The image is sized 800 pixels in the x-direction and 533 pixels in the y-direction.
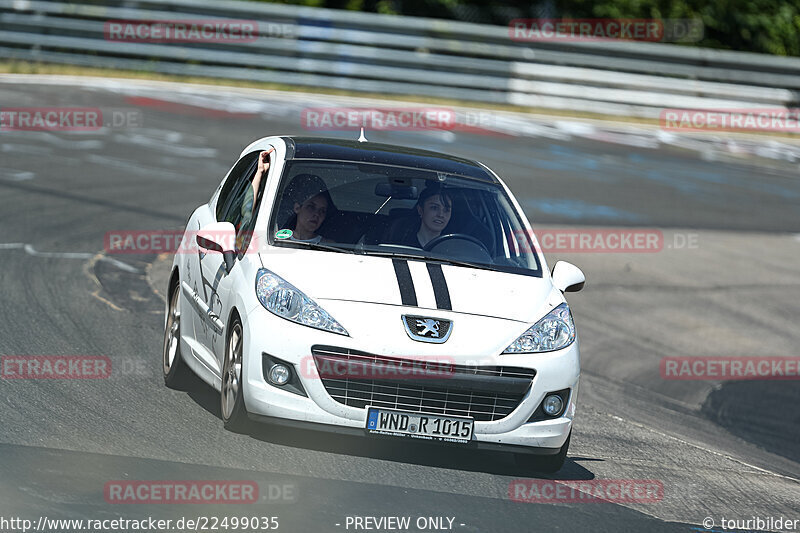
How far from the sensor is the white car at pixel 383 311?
671 centimetres

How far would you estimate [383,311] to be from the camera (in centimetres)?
678

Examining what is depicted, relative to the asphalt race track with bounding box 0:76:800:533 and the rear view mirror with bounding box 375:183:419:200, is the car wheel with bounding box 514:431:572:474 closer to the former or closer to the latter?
the asphalt race track with bounding box 0:76:800:533

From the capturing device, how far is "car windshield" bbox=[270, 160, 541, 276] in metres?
7.57

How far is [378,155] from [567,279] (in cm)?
147

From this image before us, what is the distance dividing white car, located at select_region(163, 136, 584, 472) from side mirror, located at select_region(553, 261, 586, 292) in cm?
1

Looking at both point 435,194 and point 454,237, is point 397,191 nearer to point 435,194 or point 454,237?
point 435,194

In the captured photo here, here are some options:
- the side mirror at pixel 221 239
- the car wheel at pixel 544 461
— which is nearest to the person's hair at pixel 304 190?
the side mirror at pixel 221 239

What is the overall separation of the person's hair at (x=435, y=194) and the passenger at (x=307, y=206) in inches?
22.7

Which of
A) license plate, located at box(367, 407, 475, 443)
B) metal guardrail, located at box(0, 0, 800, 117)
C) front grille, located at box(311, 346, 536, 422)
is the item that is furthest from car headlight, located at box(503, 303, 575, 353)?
metal guardrail, located at box(0, 0, 800, 117)

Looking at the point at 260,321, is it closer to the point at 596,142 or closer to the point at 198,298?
the point at 198,298

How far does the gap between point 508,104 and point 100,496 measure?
20.4 metres

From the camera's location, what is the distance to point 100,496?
229 inches

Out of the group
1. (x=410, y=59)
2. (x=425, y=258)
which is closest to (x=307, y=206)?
(x=425, y=258)

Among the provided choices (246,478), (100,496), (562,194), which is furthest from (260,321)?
(562,194)
